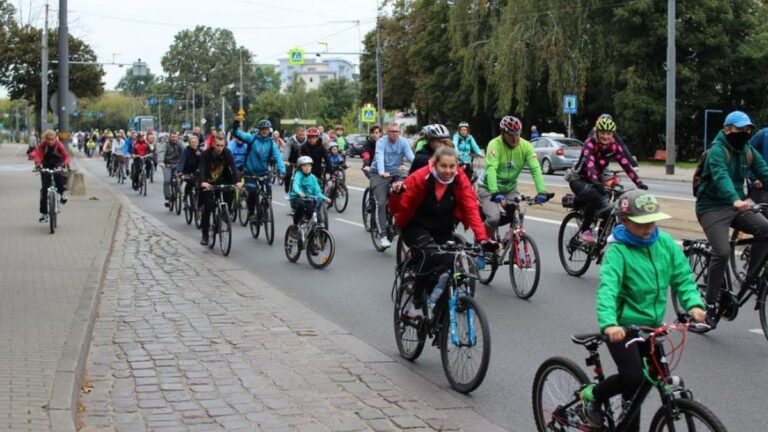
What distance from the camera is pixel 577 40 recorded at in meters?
46.3

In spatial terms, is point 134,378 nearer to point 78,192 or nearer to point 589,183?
point 589,183

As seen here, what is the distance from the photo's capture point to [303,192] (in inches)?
519

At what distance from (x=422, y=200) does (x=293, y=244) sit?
20.8 feet

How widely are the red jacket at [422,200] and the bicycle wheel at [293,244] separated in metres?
6.09

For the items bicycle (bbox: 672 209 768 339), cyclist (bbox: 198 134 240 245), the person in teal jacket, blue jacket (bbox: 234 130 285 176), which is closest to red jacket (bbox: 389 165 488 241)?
bicycle (bbox: 672 209 768 339)

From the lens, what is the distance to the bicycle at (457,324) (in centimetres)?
632

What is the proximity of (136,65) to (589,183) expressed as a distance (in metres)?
54.5

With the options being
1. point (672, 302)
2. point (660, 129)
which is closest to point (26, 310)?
point (672, 302)

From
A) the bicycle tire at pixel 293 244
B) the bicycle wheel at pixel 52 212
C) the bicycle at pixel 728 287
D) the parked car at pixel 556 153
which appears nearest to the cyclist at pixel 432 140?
the bicycle at pixel 728 287

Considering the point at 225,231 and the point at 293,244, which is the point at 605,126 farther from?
the point at 225,231

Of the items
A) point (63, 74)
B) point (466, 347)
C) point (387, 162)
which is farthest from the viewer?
point (63, 74)

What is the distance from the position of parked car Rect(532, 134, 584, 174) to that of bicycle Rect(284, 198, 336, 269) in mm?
24827

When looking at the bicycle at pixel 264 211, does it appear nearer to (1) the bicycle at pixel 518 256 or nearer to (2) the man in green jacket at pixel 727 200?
(1) the bicycle at pixel 518 256

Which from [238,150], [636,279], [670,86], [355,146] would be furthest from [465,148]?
[355,146]
